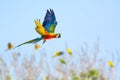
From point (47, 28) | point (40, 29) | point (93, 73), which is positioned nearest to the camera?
point (40, 29)

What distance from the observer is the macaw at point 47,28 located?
3.25 metres

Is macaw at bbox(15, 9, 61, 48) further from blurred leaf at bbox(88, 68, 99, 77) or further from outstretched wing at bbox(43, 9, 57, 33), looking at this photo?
blurred leaf at bbox(88, 68, 99, 77)

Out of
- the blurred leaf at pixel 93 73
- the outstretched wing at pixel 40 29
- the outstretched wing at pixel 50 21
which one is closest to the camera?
the outstretched wing at pixel 40 29

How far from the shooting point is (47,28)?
11.1 feet

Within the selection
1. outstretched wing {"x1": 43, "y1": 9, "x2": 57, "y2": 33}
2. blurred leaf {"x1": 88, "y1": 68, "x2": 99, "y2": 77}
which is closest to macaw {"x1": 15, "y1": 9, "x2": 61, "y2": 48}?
outstretched wing {"x1": 43, "y1": 9, "x2": 57, "y2": 33}

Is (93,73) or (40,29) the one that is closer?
(40,29)

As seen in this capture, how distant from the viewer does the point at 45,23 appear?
3455 mm

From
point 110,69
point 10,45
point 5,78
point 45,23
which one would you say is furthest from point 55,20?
point 5,78

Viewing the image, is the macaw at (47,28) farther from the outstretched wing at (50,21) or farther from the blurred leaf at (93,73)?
the blurred leaf at (93,73)

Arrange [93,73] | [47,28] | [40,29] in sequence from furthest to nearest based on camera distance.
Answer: [93,73], [47,28], [40,29]

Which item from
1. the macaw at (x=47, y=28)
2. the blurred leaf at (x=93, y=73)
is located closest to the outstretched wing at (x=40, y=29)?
the macaw at (x=47, y=28)

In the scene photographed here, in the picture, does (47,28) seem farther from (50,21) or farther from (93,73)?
(93,73)

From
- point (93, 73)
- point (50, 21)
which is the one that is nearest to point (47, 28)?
point (50, 21)

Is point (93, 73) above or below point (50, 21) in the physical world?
below
